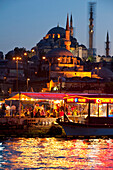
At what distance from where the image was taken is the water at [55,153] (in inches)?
808

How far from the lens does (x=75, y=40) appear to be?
485 ft

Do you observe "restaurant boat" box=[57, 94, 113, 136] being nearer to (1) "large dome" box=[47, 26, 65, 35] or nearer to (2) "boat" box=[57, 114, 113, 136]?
(2) "boat" box=[57, 114, 113, 136]

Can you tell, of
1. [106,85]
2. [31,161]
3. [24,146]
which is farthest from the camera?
[106,85]

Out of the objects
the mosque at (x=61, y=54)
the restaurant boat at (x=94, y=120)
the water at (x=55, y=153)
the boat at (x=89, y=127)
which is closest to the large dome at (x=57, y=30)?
the mosque at (x=61, y=54)

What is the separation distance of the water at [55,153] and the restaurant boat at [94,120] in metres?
0.92

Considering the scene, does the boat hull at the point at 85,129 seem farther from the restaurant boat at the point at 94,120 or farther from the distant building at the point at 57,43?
the distant building at the point at 57,43

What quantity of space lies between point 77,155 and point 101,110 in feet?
23.7

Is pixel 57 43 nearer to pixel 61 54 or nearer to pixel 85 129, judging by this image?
pixel 61 54

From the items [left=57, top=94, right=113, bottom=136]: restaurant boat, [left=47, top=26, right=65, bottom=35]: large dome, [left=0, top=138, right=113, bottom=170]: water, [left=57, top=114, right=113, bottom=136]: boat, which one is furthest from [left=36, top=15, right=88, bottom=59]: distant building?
[left=0, top=138, right=113, bottom=170]: water

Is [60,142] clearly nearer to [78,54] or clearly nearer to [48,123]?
[48,123]

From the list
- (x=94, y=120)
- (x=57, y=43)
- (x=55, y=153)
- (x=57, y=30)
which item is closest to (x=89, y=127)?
(x=94, y=120)

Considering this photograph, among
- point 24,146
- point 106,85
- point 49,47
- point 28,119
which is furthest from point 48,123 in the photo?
point 49,47

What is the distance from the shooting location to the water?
2053 centimetres

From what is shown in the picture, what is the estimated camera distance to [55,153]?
23484 mm
